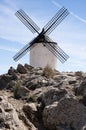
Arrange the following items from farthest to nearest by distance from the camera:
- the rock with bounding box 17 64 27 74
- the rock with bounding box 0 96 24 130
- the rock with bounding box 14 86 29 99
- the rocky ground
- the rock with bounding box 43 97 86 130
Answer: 1. the rock with bounding box 17 64 27 74
2. the rock with bounding box 14 86 29 99
3. the rock with bounding box 43 97 86 130
4. the rocky ground
5. the rock with bounding box 0 96 24 130

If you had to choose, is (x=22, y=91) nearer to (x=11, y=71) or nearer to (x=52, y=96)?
(x=52, y=96)

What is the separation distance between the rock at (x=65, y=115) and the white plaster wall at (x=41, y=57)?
20.6 meters

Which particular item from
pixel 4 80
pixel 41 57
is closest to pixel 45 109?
pixel 4 80

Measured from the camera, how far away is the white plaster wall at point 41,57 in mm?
42406

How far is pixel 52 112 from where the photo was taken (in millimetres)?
21484

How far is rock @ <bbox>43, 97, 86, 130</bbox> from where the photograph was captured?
69.5ft

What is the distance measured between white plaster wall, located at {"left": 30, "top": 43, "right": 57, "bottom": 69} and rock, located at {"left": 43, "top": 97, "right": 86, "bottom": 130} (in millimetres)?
20599

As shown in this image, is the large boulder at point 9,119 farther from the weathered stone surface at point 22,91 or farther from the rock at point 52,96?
the weathered stone surface at point 22,91

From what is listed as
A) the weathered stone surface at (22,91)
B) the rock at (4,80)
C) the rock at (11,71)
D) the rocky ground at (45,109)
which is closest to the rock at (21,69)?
the rock at (11,71)

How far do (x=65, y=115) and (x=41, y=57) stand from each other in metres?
21.3

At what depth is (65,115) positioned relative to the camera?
2142cm

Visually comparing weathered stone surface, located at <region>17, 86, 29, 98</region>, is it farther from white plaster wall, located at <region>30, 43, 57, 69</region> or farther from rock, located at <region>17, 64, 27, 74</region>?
white plaster wall, located at <region>30, 43, 57, 69</region>

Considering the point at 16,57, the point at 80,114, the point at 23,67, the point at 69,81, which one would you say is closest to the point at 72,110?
the point at 80,114

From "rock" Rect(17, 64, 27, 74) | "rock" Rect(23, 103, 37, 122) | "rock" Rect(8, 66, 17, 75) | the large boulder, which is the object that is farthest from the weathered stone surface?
"rock" Rect(17, 64, 27, 74)
